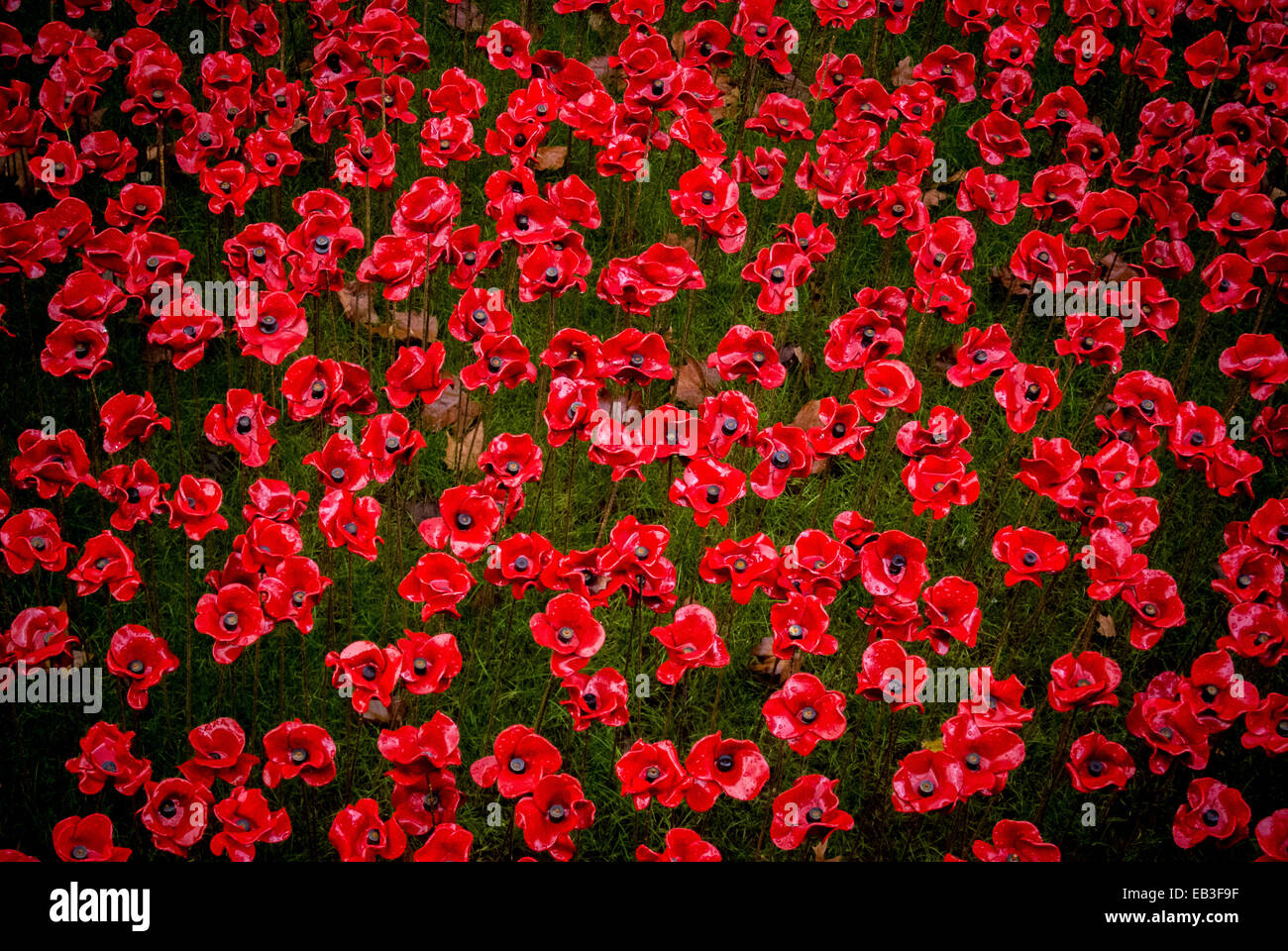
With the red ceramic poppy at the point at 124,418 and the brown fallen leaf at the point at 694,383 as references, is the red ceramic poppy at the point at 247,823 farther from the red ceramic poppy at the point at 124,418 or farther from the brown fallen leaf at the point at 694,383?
the brown fallen leaf at the point at 694,383

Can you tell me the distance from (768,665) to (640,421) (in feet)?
2.85

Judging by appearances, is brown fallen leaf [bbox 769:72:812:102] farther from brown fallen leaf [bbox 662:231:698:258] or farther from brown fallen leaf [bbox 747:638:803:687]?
brown fallen leaf [bbox 747:638:803:687]

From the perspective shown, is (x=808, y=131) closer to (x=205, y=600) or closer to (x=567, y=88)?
(x=567, y=88)

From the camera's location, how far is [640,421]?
265 cm

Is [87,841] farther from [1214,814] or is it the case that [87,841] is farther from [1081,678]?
[1214,814]

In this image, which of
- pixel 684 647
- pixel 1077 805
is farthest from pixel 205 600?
pixel 1077 805

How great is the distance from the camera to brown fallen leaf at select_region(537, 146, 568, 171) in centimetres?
388

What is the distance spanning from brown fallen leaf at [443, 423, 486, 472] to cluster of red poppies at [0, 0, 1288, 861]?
0.28 m

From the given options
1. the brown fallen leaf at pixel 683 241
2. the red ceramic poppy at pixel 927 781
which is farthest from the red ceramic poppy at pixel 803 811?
the brown fallen leaf at pixel 683 241

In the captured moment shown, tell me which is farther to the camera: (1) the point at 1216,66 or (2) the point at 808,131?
(1) the point at 1216,66

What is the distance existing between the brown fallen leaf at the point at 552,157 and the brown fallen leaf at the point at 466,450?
1.20 metres

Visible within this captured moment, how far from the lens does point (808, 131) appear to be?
3.44 meters

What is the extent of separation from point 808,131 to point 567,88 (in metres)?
0.84

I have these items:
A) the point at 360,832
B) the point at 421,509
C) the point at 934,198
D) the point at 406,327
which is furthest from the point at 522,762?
the point at 934,198
